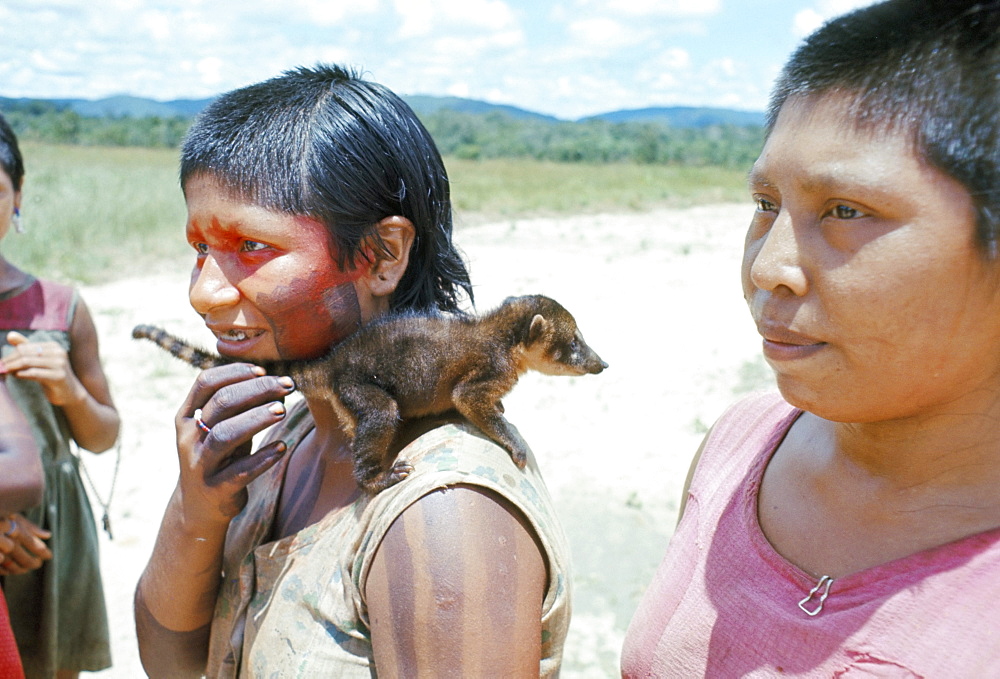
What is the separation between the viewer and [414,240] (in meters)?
2.38

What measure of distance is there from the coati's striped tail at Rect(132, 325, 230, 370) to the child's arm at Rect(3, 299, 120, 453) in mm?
976

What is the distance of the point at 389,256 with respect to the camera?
90.1 inches

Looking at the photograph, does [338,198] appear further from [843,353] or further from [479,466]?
[843,353]

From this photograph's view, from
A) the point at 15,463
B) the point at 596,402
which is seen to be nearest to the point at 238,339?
the point at 15,463

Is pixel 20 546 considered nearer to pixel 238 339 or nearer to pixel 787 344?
pixel 238 339

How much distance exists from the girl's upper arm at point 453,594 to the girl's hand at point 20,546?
2.15 m

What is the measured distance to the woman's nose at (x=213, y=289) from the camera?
2074 millimetres

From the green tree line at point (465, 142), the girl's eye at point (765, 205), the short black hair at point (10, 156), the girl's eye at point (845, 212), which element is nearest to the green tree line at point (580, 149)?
the green tree line at point (465, 142)

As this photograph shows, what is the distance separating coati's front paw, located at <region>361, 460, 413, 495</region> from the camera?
186cm

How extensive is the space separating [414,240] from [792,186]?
1.29m

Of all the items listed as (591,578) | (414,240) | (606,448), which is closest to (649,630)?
(414,240)

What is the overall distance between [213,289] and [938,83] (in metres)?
1.69

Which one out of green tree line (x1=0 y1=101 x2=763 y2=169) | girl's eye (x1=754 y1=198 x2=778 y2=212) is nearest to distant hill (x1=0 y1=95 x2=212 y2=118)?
green tree line (x1=0 y1=101 x2=763 y2=169)

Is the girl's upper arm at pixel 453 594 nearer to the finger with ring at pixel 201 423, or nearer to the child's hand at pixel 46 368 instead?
the finger with ring at pixel 201 423
